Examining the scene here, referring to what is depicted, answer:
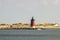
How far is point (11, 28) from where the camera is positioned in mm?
148375

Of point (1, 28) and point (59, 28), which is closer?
point (1, 28)

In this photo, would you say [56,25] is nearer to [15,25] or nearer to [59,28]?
[59,28]

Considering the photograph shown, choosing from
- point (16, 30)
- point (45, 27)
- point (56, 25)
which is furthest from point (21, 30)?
point (56, 25)

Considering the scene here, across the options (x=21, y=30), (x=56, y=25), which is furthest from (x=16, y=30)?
(x=56, y=25)

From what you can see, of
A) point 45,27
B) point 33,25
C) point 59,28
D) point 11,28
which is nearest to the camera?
point 33,25

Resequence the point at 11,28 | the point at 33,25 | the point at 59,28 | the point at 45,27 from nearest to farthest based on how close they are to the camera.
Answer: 1. the point at 33,25
2. the point at 11,28
3. the point at 45,27
4. the point at 59,28

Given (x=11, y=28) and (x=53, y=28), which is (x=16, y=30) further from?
(x=53, y=28)

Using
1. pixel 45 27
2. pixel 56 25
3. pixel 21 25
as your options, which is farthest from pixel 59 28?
pixel 21 25

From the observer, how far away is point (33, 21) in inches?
5010

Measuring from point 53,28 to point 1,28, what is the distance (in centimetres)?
3108

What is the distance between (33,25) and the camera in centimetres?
12694

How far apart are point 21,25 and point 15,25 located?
318 cm

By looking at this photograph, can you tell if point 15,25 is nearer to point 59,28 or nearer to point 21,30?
point 21,30

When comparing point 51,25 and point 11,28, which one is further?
point 51,25
